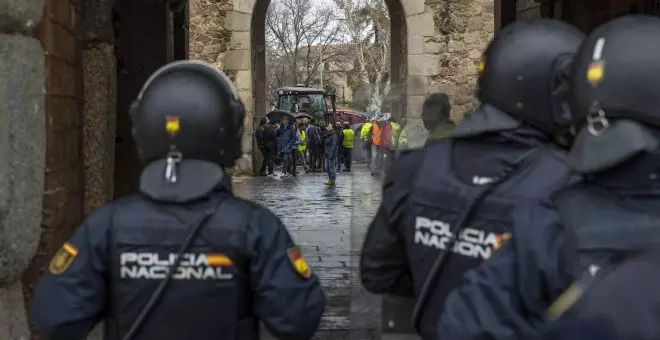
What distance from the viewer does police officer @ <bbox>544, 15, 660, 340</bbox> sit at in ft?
4.19

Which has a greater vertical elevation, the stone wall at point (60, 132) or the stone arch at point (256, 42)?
the stone arch at point (256, 42)

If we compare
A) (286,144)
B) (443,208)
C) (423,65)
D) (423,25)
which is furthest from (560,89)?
(286,144)

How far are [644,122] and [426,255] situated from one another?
1036 mm

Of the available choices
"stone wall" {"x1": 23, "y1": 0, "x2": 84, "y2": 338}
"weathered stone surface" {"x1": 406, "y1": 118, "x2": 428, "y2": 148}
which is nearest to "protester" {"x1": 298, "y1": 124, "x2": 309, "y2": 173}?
"weathered stone surface" {"x1": 406, "y1": 118, "x2": 428, "y2": 148}

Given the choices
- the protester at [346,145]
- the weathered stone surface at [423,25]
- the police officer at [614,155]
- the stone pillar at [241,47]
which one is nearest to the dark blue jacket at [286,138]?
the protester at [346,145]

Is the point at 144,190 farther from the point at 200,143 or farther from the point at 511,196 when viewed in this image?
the point at 511,196

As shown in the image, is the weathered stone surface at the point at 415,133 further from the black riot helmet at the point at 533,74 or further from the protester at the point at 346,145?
the protester at the point at 346,145

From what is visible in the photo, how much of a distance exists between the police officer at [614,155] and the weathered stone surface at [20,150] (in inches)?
77.3

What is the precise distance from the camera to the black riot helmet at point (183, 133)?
2.16 m

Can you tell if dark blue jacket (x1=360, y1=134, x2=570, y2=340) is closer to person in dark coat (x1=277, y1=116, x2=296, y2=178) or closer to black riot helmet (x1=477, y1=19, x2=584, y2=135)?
black riot helmet (x1=477, y1=19, x2=584, y2=135)

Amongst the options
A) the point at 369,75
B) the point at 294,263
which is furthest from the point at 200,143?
the point at 369,75

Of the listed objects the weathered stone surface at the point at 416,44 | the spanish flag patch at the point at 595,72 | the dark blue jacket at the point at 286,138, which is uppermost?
the weathered stone surface at the point at 416,44

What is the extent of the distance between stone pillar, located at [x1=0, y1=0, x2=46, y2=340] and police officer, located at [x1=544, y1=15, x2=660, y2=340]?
77.4 inches

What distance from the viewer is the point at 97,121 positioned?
390 cm
